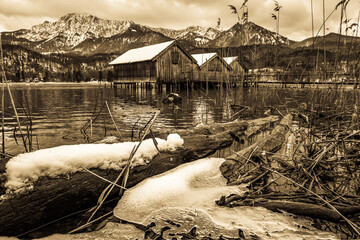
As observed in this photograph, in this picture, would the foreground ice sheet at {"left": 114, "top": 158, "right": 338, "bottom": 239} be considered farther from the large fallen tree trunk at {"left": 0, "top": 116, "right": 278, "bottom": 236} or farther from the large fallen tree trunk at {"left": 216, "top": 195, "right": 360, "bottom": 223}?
the large fallen tree trunk at {"left": 0, "top": 116, "right": 278, "bottom": 236}

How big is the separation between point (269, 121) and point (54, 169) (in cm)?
441

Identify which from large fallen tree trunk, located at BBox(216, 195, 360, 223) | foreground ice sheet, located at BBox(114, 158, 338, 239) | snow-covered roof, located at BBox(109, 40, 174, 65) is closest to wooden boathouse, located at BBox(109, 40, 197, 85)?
snow-covered roof, located at BBox(109, 40, 174, 65)

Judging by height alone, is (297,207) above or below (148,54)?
below

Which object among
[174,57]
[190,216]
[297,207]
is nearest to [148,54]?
[174,57]

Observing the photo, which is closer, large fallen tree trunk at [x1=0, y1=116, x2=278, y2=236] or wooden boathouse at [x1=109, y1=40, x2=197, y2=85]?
large fallen tree trunk at [x1=0, y1=116, x2=278, y2=236]

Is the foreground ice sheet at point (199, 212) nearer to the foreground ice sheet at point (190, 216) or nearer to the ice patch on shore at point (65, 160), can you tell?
the foreground ice sheet at point (190, 216)

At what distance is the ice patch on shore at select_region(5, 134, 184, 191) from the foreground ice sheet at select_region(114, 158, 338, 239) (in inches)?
12.0

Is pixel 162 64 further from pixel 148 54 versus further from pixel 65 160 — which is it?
pixel 65 160

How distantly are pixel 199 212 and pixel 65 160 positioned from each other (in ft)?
3.65

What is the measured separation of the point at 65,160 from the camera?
5.35 ft

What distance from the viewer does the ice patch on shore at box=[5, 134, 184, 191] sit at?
142 centimetres

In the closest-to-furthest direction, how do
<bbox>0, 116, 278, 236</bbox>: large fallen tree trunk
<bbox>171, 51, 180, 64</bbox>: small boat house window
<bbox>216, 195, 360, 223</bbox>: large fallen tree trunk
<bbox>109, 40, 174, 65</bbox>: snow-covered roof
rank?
<bbox>0, 116, 278, 236</bbox>: large fallen tree trunk < <bbox>216, 195, 360, 223</bbox>: large fallen tree trunk < <bbox>109, 40, 174, 65</bbox>: snow-covered roof < <bbox>171, 51, 180, 64</bbox>: small boat house window

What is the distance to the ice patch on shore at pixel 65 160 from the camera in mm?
1423

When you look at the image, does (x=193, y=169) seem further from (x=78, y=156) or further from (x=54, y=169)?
(x=54, y=169)
